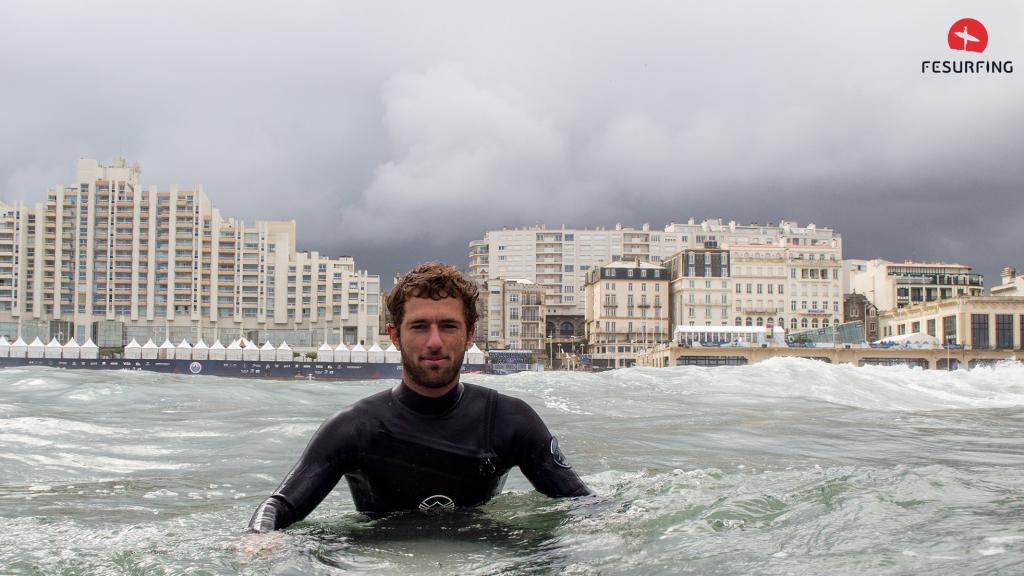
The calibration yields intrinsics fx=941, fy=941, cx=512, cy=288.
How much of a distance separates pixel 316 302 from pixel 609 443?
113 meters

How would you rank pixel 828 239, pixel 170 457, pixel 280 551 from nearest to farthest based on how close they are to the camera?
pixel 280 551 < pixel 170 457 < pixel 828 239

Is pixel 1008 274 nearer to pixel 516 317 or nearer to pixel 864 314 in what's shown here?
pixel 864 314

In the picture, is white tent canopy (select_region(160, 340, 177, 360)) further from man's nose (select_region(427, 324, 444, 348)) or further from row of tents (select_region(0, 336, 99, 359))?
man's nose (select_region(427, 324, 444, 348))

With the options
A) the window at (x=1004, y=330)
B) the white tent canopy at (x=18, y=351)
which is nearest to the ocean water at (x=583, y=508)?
the window at (x=1004, y=330)

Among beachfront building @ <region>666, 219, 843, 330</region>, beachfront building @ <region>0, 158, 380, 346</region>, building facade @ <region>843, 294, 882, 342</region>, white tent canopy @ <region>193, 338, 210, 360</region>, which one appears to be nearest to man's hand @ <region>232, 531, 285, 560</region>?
white tent canopy @ <region>193, 338, 210, 360</region>

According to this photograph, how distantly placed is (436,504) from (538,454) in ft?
1.85

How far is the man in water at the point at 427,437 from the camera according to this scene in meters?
4.01

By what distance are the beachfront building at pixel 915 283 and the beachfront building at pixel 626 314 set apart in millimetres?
24279

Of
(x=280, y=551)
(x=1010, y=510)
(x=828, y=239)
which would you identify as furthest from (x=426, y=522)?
(x=828, y=239)

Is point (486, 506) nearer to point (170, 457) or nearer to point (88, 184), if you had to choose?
point (170, 457)

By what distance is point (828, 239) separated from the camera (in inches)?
5207

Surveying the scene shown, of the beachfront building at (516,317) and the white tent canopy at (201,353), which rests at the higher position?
the beachfront building at (516,317)

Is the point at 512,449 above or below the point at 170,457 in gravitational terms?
above

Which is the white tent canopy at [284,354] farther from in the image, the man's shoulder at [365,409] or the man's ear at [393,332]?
the man's ear at [393,332]
